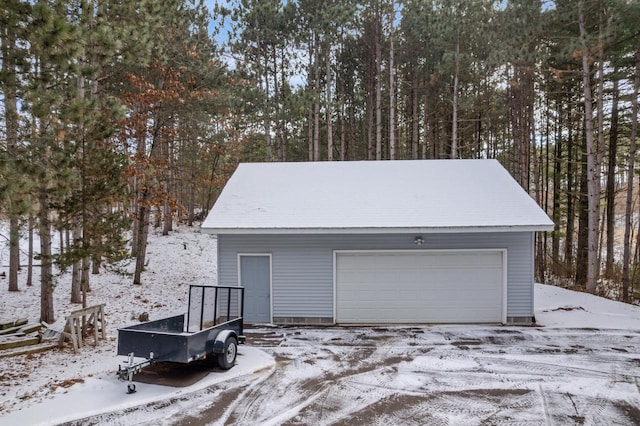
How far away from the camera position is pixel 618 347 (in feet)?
27.7

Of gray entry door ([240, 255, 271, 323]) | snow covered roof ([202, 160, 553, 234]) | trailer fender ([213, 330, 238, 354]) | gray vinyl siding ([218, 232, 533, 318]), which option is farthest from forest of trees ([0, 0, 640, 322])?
trailer fender ([213, 330, 238, 354])

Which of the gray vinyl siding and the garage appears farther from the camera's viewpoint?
the gray vinyl siding

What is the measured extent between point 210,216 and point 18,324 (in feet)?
16.0

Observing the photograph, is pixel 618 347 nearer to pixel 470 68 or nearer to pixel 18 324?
pixel 18 324

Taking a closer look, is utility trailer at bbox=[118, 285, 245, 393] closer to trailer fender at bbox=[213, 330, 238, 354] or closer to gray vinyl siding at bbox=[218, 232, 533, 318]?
trailer fender at bbox=[213, 330, 238, 354]

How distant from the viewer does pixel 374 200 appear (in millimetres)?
11633

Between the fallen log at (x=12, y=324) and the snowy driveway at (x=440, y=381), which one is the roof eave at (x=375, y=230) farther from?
the fallen log at (x=12, y=324)

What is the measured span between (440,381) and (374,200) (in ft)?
19.2

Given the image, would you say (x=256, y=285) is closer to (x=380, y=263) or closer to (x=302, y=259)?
(x=302, y=259)

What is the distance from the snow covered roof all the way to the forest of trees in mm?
2866

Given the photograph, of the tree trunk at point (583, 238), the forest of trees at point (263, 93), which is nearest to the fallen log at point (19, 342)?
the forest of trees at point (263, 93)

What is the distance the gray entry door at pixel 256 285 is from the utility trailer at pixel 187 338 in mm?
1996

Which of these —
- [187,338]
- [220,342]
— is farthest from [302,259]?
[187,338]

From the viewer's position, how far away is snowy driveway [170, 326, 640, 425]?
551 cm
